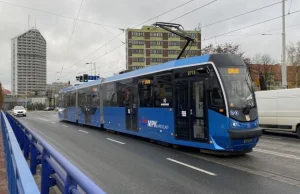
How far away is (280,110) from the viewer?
17609 mm

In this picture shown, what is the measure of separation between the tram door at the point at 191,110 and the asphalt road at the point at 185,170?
713 mm

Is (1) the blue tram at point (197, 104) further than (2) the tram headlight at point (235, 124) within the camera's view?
Yes

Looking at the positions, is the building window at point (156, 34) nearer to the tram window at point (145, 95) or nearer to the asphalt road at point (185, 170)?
the tram window at point (145, 95)

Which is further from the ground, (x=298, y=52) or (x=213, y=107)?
(x=298, y=52)

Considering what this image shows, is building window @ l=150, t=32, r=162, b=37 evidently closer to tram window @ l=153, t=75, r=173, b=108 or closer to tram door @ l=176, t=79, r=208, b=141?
tram window @ l=153, t=75, r=173, b=108

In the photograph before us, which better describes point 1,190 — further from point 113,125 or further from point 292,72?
point 292,72

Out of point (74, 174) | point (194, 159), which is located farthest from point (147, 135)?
point (74, 174)

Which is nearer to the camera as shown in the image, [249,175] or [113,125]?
[249,175]

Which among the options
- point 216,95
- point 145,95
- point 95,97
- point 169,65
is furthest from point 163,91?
point 95,97

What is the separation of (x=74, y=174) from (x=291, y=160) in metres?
8.88

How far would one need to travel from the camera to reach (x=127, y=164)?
9844mm

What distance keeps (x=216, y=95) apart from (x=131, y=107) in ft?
20.8

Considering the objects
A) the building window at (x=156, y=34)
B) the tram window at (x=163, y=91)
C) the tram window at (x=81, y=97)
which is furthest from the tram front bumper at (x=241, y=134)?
the building window at (x=156, y=34)

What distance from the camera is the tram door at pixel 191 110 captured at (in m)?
11.1
